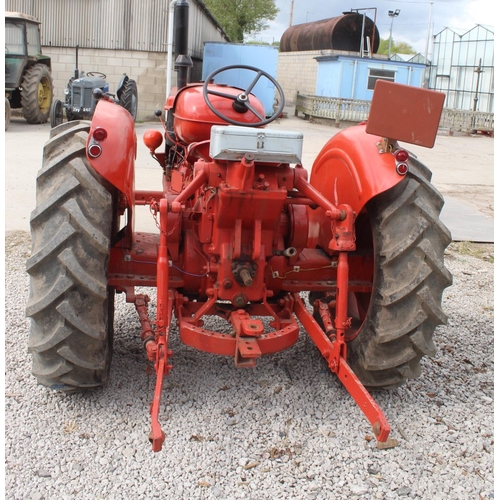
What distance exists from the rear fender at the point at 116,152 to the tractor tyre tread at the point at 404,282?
124 cm

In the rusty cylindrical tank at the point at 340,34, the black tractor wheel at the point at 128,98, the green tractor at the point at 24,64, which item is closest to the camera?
the black tractor wheel at the point at 128,98

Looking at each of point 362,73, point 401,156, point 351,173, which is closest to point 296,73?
point 362,73

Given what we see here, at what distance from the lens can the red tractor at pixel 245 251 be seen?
2.76 metres

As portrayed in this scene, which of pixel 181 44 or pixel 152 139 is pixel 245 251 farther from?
pixel 181 44

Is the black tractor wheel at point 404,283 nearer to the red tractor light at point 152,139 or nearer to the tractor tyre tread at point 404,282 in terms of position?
the tractor tyre tread at point 404,282

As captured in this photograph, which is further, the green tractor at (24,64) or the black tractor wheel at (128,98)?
the green tractor at (24,64)

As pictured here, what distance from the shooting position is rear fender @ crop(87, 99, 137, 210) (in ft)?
9.50

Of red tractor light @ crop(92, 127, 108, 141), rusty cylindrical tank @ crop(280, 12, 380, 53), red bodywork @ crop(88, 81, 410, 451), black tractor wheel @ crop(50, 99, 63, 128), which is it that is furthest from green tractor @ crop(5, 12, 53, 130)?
rusty cylindrical tank @ crop(280, 12, 380, 53)

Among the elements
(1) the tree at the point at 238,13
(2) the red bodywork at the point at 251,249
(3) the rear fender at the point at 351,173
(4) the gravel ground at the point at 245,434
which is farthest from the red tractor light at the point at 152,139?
(1) the tree at the point at 238,13

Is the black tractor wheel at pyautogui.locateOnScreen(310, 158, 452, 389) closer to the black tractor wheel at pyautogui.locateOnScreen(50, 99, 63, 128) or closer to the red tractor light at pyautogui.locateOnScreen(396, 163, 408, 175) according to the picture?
the red tractor light at pyautogui.locateOnScreen(396, 163, 408, 175)

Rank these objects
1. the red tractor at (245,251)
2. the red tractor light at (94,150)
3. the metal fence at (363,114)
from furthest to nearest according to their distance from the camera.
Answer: the metal fence at (363,114)
the red tractor light at (94,150)
the red tractor at (245,251)

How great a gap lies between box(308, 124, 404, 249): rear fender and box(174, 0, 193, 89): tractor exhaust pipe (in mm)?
1708

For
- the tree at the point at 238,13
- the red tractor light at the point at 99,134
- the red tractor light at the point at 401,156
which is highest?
the tree at the point at 238,13

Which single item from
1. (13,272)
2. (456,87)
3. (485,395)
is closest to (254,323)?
(485,395)
